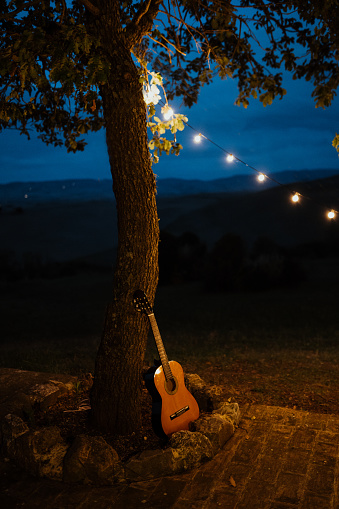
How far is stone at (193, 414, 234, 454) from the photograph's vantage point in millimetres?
3668

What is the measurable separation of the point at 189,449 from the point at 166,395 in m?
0.53

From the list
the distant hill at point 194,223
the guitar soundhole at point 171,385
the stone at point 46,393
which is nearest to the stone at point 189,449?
the guitar soundhole at point 171,385

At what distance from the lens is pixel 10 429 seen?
3639 mm

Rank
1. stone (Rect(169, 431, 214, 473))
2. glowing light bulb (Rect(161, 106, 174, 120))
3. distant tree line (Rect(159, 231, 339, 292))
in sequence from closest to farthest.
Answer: stone (Rect(169, 431, 214, 473)) → glowing light bulb (Rect(161, 106, 174, 120)) → distant tree line (Rect(159, 231, 339, 292))

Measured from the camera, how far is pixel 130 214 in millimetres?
3930

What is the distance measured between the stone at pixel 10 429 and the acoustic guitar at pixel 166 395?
3.61 feet

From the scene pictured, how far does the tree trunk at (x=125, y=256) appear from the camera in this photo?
3.89 meters

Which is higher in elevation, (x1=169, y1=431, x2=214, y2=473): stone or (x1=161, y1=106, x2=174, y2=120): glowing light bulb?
(x1=161, y1=106, x2=174, y2=120): glowing light bulb

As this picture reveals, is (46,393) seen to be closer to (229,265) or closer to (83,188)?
(229,265)

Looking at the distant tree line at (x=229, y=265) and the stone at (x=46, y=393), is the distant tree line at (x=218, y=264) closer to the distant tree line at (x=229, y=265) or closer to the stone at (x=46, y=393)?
the distant tree line at (x=229, y=265)

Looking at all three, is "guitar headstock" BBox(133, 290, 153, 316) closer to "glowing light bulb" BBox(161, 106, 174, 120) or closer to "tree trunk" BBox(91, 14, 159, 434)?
"tree trunk" BBox(91, 14, 159, 434)

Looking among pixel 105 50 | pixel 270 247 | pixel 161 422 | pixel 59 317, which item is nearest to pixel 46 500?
pixel 161 422

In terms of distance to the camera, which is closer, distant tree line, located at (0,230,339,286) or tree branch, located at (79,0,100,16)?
tree branch, located at (79,0,100,16)

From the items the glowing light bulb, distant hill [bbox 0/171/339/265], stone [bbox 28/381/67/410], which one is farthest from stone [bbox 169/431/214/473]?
distant hill [bbox 0/171/339/265]
